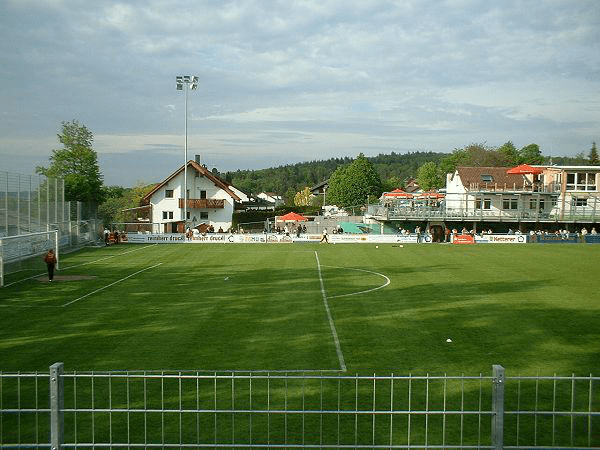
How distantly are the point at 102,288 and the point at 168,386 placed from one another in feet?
50.7

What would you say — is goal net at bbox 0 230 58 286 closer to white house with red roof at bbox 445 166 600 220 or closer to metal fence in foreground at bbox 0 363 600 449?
metal fence in foreground at bbox 0 363 600 449

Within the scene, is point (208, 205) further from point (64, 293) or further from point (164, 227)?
point (64, 293)

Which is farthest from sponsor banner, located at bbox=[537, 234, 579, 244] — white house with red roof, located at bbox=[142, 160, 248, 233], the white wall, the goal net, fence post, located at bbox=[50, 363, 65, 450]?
fence post, located at bbox=[50, 363, 65, 450]

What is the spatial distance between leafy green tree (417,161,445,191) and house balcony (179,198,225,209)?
67.2m

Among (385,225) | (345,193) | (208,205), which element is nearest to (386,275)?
(385,225)

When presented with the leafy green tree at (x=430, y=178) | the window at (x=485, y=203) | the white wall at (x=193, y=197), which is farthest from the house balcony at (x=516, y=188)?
the leafy green tree at (x=430, y=178)

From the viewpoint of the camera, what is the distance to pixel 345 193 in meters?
114

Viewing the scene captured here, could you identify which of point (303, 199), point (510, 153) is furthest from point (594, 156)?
point (303, 199)

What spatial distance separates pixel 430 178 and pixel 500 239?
83.7 meters

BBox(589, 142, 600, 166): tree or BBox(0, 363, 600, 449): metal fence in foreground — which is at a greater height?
BBox(589, 142, 600, 166): tree

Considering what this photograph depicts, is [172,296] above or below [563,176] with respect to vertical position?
below

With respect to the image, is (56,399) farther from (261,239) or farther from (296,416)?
(261,239)

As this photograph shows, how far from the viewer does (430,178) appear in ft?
456

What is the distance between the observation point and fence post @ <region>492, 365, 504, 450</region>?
6746 millimetres
